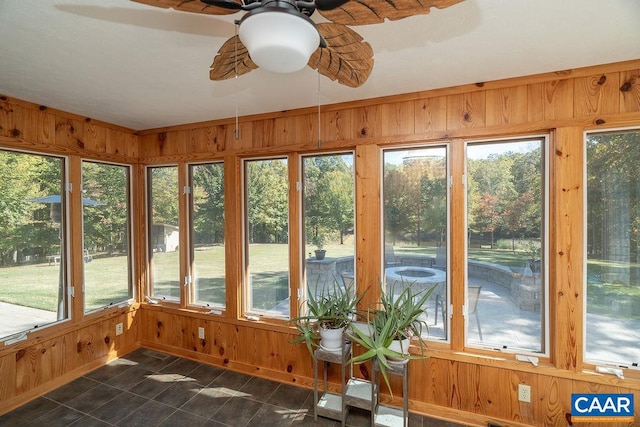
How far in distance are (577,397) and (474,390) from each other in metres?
0.59

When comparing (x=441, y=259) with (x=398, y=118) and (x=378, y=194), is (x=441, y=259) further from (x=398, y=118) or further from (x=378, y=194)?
(x=398, y=118)

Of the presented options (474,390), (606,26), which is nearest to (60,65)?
(606,26)

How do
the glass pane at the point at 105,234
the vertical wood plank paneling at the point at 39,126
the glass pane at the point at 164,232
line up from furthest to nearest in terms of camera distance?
the glass pane at the point at 164,232
the glass pane at the point at 105,234
the vertical wood plank paneling at the point at 39,126

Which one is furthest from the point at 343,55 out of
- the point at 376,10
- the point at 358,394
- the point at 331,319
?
the point at 358,394

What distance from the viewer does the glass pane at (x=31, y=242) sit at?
89.1 inches

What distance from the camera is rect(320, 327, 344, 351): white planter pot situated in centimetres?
209

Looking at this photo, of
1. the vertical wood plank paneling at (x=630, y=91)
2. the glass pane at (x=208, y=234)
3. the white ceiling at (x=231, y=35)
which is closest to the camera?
the white ceiling at (x=231, y=35)

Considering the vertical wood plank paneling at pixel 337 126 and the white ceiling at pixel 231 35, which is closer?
the white ceiling at pixel 231 35

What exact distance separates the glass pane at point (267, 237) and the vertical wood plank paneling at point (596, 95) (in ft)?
7.09

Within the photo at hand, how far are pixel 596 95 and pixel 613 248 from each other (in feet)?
3.22

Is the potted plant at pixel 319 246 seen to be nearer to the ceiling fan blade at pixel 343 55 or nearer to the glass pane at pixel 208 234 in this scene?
the glass pane at pixel 208 234

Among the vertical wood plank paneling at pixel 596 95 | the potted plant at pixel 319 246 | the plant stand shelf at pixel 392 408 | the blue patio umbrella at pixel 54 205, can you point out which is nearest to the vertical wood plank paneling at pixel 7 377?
the blue patio umbrella at pixel 54 205

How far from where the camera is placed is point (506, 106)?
6.47 ft

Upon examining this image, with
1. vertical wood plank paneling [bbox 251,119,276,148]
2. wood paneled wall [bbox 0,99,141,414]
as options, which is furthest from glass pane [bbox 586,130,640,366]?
wood paneled wall [bbox 0,99,141,414]
